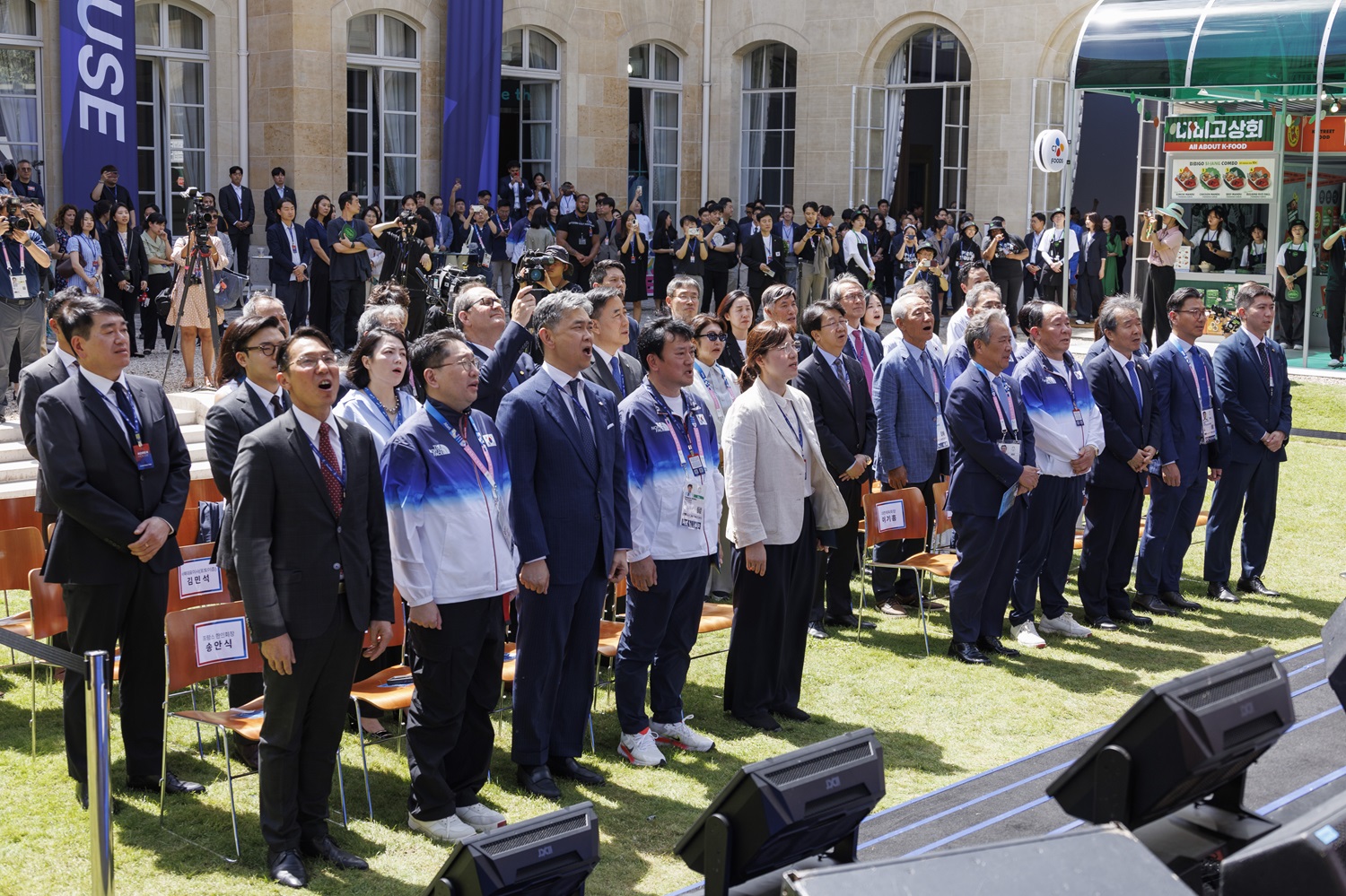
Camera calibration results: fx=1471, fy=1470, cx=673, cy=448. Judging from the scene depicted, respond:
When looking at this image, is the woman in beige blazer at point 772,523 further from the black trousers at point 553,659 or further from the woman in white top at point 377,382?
the woman in white top at point 377,382

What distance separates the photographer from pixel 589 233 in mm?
20484

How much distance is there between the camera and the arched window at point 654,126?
82.0ft

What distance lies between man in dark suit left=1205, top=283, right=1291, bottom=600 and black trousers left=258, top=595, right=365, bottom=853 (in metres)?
6.10

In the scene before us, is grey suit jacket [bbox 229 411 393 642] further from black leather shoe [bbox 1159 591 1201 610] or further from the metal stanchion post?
black leather shoe [bbox 1159 591 1201 610]

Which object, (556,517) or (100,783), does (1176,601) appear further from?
(100,783)

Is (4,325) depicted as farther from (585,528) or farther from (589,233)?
(589,233)

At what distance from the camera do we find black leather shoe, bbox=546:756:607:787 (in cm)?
591

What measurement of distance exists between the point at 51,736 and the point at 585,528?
8.27 ft

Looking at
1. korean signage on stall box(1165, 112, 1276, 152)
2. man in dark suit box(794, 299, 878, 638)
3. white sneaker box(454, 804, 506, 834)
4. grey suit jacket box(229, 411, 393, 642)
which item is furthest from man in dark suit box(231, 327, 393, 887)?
korean signage on stall box(1165, 112, 1276, 152)

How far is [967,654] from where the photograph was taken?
305 inches

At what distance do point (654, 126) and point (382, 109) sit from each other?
564 cm

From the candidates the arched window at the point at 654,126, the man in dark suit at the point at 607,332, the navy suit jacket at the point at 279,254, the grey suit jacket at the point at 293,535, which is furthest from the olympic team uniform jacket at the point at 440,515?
the arched window at the point at 654,126

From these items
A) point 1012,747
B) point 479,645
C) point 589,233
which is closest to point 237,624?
point 479,645

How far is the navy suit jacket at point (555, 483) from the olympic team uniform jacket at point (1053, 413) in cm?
307
